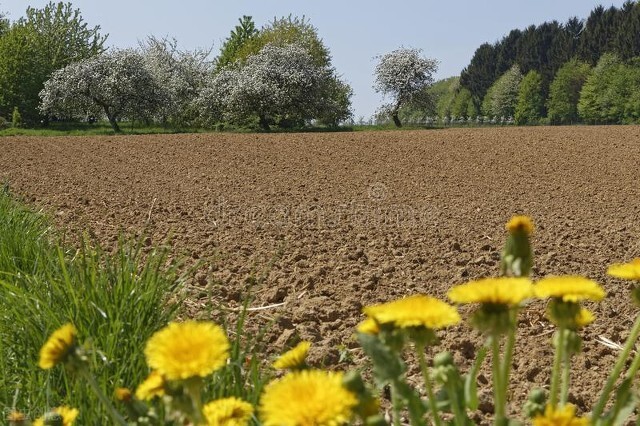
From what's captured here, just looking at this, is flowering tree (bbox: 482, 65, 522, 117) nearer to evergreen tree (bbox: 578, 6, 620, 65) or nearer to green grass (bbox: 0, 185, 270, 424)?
evergreen tree (bbox: 578, 6, 620, 65)

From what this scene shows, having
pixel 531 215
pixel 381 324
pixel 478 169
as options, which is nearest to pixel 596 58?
pixel 478 169

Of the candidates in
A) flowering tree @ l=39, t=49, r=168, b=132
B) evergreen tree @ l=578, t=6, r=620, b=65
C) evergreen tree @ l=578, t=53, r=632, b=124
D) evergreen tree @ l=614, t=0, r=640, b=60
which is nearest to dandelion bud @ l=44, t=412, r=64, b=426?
flowering tree @ l=39, t=49, r=168, b=132

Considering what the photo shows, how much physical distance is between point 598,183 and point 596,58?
46.1 m

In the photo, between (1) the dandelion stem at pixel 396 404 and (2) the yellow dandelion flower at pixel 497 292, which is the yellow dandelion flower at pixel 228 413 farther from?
(2) the yellow dandelion flower at pixel 497 292

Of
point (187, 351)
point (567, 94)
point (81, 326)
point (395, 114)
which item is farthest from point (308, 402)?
point (567, 94)

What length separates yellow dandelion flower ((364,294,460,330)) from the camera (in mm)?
944

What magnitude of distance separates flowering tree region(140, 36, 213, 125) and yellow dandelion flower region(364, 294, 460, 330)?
24459 millimetres

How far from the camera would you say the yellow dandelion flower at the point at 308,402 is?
30.2 inches

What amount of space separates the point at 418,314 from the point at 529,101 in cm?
5155

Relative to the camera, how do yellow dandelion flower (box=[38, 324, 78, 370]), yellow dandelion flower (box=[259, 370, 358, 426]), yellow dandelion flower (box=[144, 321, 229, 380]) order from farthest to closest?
yellow dandelion flower (box=[38, 324, 78, 370]), yellow dandelion flower (box=[144, 321, 229, 380]), yellow dandelion flower (box=[259, 370, 358, 426])

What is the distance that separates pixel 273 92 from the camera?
23.3 meters

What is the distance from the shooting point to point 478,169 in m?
9.36

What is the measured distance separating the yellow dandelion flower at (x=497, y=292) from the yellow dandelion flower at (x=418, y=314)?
0.10 feet

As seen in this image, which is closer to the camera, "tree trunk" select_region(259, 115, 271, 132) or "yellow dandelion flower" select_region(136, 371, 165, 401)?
"yellow dandelion flower" select_region(136, 371, 165, 401)
